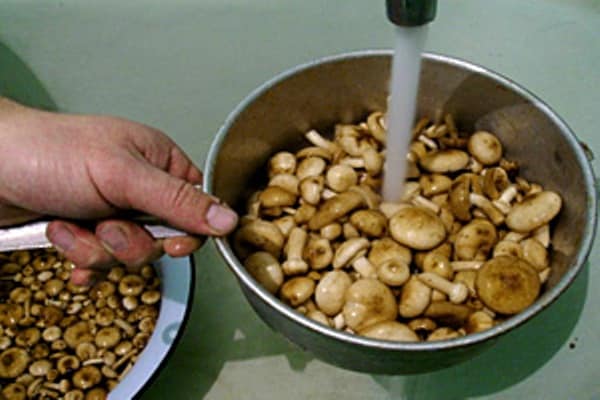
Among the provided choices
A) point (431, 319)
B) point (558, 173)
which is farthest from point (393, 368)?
point (558, 173)

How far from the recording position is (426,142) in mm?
660

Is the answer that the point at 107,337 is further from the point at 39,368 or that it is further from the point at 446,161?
the point at 446,161

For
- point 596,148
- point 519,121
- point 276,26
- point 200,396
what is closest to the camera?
point 519,121

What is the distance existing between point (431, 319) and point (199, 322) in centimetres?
32

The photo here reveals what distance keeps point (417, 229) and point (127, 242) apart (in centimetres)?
24

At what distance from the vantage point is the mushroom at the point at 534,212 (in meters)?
0.56

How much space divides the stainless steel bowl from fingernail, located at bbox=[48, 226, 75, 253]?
0.12m

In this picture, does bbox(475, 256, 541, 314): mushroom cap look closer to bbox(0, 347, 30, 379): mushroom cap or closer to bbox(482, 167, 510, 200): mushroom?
bbox(482, 167, 510, 200): mushroom

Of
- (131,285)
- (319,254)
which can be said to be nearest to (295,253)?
(319,254)

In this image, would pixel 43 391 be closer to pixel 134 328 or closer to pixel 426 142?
pixel 134 328

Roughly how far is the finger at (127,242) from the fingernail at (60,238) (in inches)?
1.0

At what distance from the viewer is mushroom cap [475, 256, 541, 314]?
1.70 feet

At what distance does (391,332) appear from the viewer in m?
0.50

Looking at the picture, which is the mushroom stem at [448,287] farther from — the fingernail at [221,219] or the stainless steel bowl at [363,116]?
the fingernail at [221,219]
